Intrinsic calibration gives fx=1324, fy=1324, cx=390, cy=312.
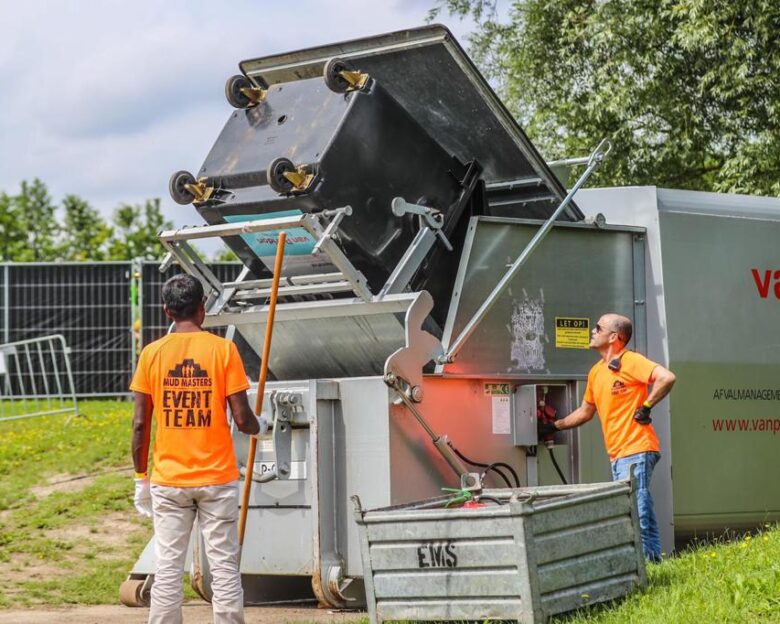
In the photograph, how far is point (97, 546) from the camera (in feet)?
33.8

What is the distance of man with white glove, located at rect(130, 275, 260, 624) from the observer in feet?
19.1

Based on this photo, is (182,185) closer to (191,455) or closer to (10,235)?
(191,455)

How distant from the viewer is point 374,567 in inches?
230

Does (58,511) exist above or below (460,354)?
below

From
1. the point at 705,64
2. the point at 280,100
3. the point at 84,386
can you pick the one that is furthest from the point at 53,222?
the point at 280,100

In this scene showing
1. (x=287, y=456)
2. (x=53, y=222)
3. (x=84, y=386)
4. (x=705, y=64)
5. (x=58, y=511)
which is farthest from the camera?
(x=53, y=222)

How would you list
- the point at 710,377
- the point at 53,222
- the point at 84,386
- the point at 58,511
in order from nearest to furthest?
the point at 710,377
the point at 58,511
the point at 84,386
the point at 53,222

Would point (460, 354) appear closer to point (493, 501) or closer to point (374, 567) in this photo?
point (493, 501)

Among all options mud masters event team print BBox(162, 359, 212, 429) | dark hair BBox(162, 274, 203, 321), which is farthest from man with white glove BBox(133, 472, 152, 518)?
dark hair BBox(162, 274, 203, 321)

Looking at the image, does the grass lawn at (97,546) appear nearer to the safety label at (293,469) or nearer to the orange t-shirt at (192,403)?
the orange t-shirt at (192,403)

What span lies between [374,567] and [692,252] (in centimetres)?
356

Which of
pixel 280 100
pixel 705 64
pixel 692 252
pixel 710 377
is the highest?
pixel 705 64

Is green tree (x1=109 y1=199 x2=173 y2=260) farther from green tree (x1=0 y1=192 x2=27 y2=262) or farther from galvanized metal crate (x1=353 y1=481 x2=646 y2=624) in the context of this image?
galvanized metal crate (x1=353 y1=481 x2=646 y2=624)

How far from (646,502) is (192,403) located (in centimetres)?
267
